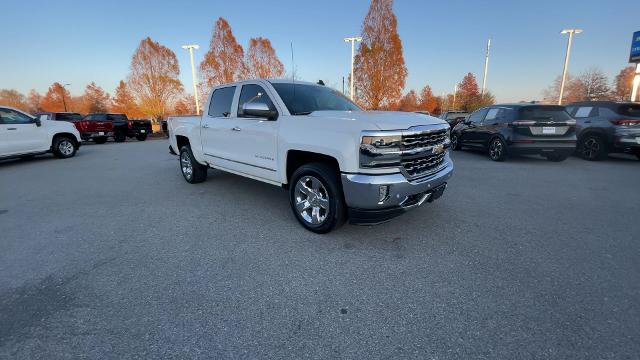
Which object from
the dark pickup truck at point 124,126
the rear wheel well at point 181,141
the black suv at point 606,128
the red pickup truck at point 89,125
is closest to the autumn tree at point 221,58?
the dark pickup truck at point 124,126

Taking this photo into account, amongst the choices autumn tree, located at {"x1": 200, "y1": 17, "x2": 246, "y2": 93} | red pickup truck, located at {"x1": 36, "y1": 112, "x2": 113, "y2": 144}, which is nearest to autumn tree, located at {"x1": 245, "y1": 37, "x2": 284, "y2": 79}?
autumn tree, located at {"x1": 200, "y1": 17, "x2": 246, "y2": 93}

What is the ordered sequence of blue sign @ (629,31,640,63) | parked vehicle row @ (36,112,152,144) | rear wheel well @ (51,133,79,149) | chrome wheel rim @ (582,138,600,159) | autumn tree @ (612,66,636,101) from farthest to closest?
autumn tree @ (612,66,636,101) < parked vehicle row @ (36,112,152,144) < blue sign @ (629,31,640,63) < rear wheel well @ (51,133,79,149) < chrome wheel rim @ (582,138,600,159)

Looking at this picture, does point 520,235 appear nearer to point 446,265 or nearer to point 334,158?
point 446,265

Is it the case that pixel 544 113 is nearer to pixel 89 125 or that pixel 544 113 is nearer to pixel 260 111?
pixel 260 111

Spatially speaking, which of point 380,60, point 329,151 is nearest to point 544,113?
point 329,151

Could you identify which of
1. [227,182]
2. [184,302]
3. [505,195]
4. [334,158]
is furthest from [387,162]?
[227,182]

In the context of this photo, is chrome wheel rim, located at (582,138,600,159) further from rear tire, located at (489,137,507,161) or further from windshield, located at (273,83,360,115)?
windshield, located at (273,83,360,115)

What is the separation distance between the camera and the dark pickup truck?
59.2ft

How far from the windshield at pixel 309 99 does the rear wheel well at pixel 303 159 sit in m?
0.57

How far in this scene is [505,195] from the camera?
550cm

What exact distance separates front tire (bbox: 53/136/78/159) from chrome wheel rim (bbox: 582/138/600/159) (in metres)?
A: 17.6

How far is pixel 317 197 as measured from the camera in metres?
3.75

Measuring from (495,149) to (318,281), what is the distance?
851 cm

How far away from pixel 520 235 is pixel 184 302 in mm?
3843
